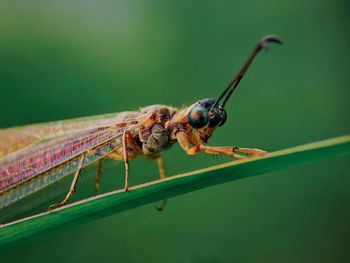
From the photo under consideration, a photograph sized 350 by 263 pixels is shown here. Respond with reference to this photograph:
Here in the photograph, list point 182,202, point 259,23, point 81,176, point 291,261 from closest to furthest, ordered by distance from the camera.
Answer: point 81,176 → point 291,261 → point 182,202 → point 259,23

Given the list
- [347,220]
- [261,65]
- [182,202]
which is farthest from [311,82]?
[182,202]

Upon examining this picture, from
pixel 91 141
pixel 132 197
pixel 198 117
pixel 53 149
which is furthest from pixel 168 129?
pixel 132 197

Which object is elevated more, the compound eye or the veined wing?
the veined wing

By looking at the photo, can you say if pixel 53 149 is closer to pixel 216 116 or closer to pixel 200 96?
pixel 216 116

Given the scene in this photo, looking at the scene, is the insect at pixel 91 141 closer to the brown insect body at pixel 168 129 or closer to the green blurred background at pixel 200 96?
the brown insect body at pixel 168 129

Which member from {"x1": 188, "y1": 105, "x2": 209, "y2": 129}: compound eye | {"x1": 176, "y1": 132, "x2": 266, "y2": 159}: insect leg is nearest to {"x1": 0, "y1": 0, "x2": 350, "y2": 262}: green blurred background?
{"x1": 176, "y1": 132, "x2": 266, "y2": 159}: insect leg

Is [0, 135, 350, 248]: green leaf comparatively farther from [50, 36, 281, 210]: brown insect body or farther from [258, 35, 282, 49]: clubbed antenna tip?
[50, 36, 281, 210]: brown insect body

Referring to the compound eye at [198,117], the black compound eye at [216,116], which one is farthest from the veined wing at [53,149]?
the black compound eye at [216,116]

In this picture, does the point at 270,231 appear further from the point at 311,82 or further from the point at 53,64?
the point at 53,64
